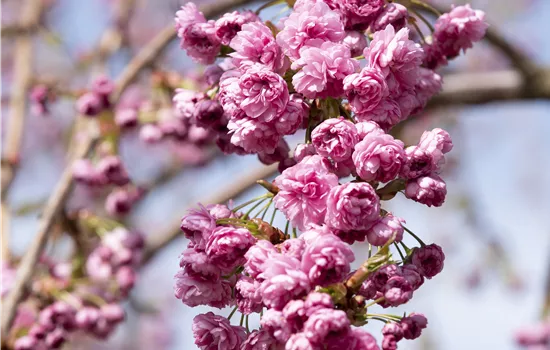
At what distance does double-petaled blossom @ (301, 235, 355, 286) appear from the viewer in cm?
111

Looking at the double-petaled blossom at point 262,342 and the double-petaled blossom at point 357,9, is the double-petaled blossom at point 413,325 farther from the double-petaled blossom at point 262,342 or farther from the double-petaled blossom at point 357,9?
the double-petaled blossom at point 357,9

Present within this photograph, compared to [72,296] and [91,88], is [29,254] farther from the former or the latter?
[91,88]

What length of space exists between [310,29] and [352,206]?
0.41 meters

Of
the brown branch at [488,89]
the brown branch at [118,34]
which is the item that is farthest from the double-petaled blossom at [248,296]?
the brown branch at [118,34]

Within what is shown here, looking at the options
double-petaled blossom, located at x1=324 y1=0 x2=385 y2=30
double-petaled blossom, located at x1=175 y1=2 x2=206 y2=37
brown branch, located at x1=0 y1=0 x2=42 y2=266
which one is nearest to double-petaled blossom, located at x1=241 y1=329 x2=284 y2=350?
double-petaled blossom, located at x1=324 y1=0 x2=385 y2=30

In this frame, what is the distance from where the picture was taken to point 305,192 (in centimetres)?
124

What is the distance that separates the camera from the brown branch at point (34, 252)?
8.12ft

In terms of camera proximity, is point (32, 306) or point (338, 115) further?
point (32, 306)

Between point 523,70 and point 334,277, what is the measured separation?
337cm

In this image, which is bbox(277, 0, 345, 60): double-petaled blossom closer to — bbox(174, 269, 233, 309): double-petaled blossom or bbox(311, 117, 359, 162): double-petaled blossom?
bbox(311, 117, 359, 162): double-petaled blossom

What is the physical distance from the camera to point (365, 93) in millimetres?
1291

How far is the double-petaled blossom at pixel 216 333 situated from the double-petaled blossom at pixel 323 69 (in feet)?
1.64

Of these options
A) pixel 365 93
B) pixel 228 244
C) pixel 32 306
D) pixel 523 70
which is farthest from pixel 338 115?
pixel 523 70

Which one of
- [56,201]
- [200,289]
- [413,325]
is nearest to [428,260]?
[413,325]
